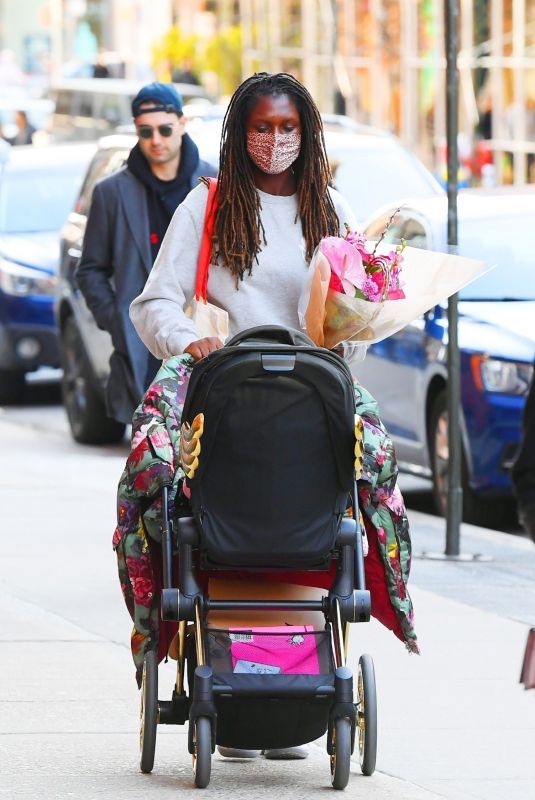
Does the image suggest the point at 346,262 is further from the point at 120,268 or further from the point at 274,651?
the point at 120,268

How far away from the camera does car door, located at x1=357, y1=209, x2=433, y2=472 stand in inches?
426

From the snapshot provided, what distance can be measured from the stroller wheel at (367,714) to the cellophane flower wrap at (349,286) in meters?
0.82

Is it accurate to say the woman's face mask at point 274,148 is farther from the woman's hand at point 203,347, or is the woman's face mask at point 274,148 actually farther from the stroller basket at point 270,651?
the stroller basket at point 270,651

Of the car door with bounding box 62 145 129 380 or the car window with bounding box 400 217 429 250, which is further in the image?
the car door with bounding box 62 145 129 380

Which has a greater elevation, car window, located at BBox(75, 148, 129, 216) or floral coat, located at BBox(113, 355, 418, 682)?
floral coat, located at BBox(113, 355, 418, 682)

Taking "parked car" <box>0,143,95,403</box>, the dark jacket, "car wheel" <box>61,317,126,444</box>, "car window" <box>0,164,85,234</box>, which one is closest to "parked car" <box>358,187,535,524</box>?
the dark jacket

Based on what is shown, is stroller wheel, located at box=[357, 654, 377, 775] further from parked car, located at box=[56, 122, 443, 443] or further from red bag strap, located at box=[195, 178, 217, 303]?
parked car, located at box=[56, 122, 443, 443]

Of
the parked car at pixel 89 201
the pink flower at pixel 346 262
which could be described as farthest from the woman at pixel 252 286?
the parked car at pixel 89 201

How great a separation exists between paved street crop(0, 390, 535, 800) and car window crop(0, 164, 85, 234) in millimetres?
6905

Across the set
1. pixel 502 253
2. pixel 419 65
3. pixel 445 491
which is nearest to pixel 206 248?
pixel 445 491

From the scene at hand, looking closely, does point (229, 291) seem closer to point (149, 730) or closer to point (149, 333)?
point (149, 333)

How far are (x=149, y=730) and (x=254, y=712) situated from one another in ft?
1.04

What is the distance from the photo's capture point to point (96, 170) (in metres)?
14.0

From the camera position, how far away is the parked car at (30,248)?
1633 cm
